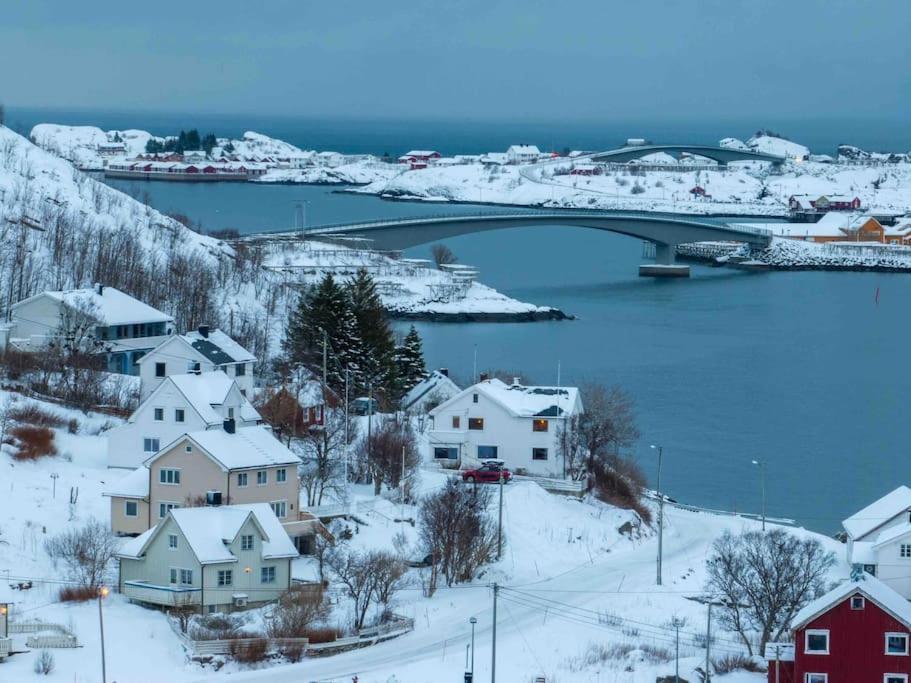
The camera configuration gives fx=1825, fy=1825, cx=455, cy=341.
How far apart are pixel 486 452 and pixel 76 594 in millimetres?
5905

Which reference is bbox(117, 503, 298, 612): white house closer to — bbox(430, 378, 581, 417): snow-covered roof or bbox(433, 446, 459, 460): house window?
bbox(433, 446, 459, 460): house window

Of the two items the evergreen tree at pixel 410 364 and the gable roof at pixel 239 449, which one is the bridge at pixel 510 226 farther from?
the gable roof at pixel 239 449

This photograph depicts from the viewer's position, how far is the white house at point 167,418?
15367 mm

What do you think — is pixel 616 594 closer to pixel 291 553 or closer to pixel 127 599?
pixel 291 553

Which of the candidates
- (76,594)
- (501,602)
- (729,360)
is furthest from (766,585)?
(729,360)

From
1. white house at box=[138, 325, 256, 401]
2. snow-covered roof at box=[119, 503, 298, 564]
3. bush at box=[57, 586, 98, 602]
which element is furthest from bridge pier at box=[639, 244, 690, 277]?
bush at box=[57, 586, 98, 602]

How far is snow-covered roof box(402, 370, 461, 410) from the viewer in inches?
761

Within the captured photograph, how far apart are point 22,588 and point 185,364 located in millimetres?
6059

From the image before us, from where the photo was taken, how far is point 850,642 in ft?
34.8

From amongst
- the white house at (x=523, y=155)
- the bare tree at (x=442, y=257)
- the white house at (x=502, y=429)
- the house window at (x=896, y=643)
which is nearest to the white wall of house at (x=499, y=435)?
the white house at (x=502, y=429)

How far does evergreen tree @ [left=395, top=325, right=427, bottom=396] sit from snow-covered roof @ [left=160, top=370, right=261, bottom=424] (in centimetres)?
471

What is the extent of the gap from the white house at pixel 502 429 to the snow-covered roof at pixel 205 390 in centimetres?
214

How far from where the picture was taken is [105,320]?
2047 centimetres

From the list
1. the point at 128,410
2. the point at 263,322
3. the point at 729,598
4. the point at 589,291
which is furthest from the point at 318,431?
the point at 589,291
